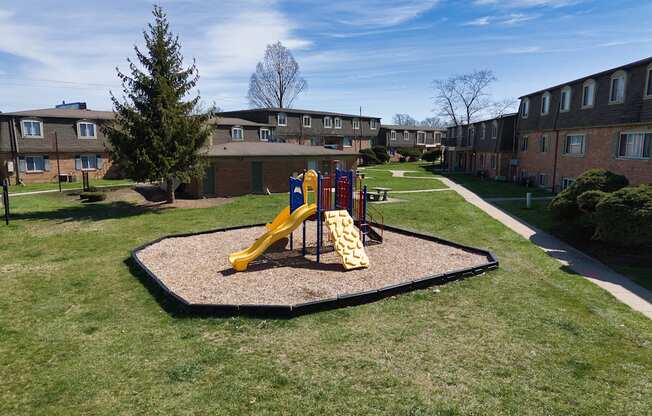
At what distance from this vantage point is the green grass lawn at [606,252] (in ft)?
39.9

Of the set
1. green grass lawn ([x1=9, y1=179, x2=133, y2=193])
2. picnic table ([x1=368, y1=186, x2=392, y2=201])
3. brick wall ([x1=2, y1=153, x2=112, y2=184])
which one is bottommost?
green grass lawn ([x1=9, y1=179, x2=133, y2=193])

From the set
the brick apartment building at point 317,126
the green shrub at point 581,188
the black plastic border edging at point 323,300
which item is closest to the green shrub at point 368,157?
the brick apartment building at point 317,126

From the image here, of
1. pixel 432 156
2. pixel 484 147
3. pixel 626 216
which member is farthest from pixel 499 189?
pixel 432 156

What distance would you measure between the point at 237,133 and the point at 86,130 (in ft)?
45.9

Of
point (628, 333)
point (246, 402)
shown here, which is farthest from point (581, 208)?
point (246, 402)

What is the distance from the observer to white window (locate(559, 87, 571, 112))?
28047 mm

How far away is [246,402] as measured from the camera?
5984 millimetres

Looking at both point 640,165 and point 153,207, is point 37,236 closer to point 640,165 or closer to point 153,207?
point 153,207

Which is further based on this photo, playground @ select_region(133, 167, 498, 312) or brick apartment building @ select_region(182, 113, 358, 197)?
brick apartment building @ select_region(182, 113, 358, 197)

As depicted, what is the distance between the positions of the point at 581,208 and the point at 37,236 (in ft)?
67.0

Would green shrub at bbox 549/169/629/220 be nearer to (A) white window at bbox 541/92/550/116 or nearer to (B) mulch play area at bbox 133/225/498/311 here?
(B) mulch play area at bbox 133/225/498/311

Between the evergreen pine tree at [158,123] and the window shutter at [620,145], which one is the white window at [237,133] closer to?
Result: the evergreen pine tree at [158,123]

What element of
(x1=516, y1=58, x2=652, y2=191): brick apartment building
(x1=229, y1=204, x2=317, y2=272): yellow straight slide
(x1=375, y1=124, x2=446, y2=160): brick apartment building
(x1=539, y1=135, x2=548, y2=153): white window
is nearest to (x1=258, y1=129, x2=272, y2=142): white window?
(x1=375, y1=124, x2=446, y2=160): brick apartment building

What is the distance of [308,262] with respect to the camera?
12797 mm
